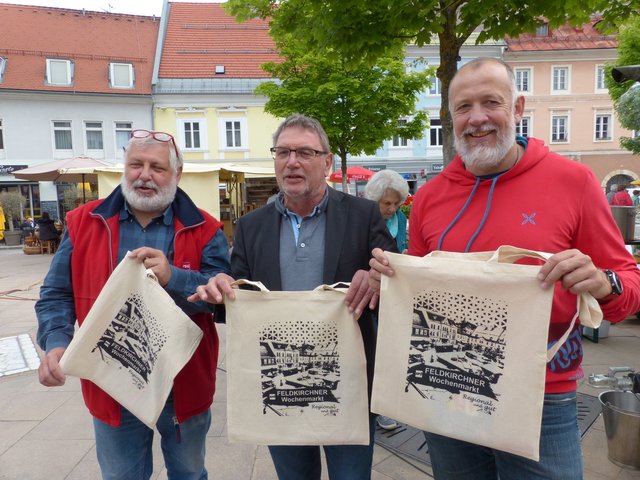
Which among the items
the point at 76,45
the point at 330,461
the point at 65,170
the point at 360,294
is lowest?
the point at 330,461

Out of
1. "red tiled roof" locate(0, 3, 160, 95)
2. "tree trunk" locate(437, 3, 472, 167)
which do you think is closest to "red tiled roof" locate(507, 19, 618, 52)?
"red tiled roof" locate(0, 3, 160, 95)

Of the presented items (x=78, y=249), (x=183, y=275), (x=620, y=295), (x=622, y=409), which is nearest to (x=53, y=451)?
(x=78, y=249)

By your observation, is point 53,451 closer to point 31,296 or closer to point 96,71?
point 31,296

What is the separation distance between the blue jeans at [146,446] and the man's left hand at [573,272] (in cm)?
159

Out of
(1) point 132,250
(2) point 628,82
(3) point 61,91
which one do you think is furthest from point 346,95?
(3) point 61,91

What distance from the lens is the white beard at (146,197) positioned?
186cm

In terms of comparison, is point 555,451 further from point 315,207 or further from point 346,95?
point 346,95

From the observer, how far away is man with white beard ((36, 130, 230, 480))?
185 cm

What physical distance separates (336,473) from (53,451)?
7.69 feet

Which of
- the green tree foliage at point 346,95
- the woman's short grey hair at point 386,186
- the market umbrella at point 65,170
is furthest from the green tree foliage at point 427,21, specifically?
the market umbrella at point 65,170

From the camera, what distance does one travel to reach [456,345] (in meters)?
1.40

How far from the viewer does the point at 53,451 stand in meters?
3.12

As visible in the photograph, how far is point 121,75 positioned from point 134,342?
25.8 metres

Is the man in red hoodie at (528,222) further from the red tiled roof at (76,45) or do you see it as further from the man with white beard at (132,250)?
the red tiled roof at (76,45)
